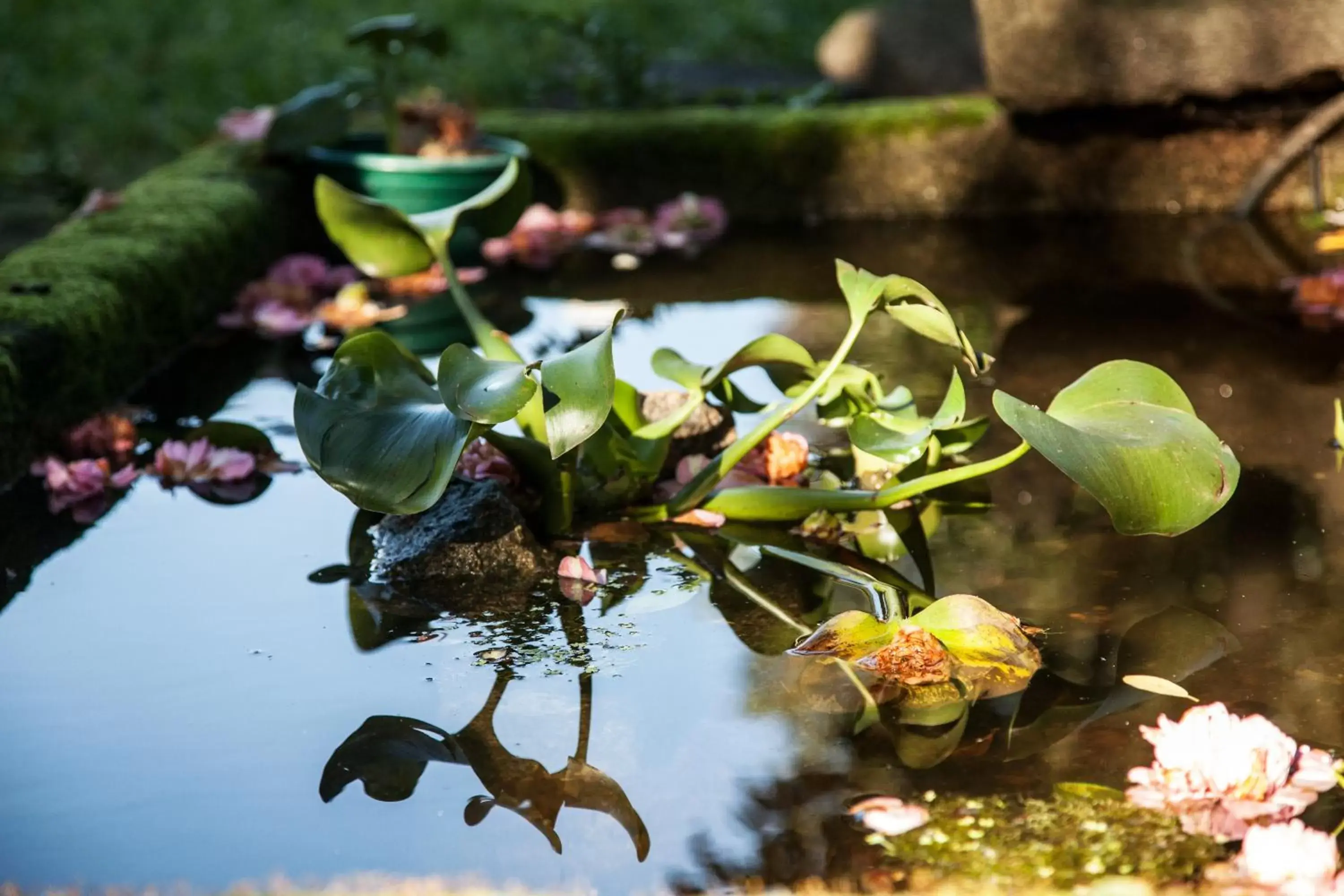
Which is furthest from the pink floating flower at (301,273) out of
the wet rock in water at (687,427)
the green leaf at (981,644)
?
the green leaf at (981,644)

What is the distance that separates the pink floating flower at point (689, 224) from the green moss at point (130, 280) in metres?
0.95

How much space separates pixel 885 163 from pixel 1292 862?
321 centimetres

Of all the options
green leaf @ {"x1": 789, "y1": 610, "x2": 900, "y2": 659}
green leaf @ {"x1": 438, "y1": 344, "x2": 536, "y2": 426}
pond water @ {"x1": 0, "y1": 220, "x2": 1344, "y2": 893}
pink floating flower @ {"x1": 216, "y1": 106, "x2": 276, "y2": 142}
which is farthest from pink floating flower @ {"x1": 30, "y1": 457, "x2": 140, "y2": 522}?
pink floating flower @ {"x1": 216, "y1": 106, "x2": 276, "y2": 142}

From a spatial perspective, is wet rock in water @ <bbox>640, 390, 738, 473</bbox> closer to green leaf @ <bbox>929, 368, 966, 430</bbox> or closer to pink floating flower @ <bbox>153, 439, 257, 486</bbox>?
green leaf @ <bbox>929, 368, 966, 430</bbox>

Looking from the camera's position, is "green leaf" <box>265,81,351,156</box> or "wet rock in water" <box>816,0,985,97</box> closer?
"green leaf" <box>265,81,351,156</box>

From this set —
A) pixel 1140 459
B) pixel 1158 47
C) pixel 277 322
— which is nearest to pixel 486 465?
pixel 1140 459

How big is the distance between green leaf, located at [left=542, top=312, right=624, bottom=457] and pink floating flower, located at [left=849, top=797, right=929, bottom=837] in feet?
1.67

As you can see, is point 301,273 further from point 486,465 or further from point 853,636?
point 853,636

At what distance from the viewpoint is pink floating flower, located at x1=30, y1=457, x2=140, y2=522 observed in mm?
2324

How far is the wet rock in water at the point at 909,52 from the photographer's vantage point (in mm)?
5344

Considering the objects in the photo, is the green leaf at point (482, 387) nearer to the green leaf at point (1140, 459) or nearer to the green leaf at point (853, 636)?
the green leaf at point (853, 636)

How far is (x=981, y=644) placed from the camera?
1.73 m

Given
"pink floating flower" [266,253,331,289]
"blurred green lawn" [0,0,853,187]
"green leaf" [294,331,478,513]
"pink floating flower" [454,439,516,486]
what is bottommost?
"blurred green lawn" [0,0,853,187]

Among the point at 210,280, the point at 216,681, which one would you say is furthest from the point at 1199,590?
the point at 210,280
